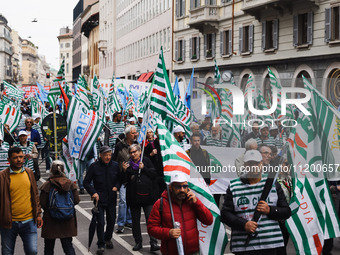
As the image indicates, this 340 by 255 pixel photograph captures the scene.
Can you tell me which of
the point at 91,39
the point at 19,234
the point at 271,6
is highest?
the point at 91,39

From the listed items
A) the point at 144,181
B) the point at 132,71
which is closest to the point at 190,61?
the point at 132,71

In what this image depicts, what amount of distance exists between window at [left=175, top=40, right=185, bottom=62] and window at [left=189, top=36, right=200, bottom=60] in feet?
4.32

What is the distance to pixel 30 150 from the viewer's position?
13367 mm

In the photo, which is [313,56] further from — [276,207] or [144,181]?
[276,207]

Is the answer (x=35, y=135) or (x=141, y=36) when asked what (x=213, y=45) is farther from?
(x=35, y=135)

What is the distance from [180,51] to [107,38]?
39677 millimetres

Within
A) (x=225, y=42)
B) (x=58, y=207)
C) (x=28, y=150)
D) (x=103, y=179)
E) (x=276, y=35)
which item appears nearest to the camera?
(x=58, y=207)

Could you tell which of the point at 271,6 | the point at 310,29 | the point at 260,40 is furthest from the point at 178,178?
the point at 260,40

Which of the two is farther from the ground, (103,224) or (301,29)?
(301,29)

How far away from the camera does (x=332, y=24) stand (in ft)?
90.8

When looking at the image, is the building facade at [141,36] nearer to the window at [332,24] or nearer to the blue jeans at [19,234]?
the window at [332,24]

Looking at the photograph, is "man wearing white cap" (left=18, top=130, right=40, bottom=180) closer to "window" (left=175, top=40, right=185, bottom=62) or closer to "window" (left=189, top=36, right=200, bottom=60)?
"window" (left=189, top=36, right=200, bottom=60)

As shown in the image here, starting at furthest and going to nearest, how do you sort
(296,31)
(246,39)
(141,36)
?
(141,36), (246,39), (296,31)

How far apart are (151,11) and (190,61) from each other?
14.1 meters
